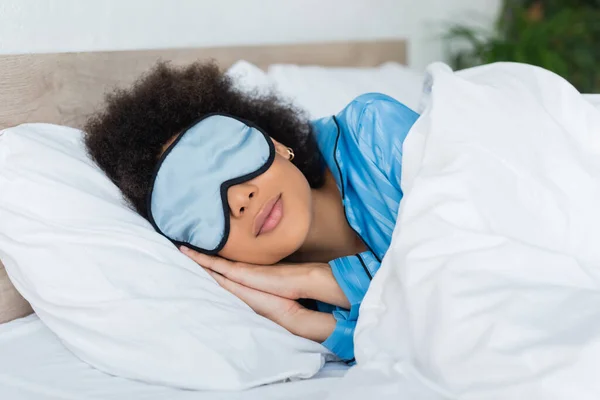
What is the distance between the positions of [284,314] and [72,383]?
0.34m

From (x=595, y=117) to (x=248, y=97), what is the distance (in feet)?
2.03

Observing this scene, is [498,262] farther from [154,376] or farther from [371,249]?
[154,376]

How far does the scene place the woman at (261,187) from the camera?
106 centimetres

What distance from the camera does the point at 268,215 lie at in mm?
1110

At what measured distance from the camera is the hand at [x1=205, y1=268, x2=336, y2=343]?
1121 mm

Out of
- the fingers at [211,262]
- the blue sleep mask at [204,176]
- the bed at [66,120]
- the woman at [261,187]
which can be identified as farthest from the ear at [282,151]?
the bed at [66,120]

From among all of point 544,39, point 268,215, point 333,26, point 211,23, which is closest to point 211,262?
point 268,215

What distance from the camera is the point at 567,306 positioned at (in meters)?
0.81

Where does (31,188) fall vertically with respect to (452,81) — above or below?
below

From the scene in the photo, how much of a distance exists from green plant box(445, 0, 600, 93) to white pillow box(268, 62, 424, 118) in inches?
26.3

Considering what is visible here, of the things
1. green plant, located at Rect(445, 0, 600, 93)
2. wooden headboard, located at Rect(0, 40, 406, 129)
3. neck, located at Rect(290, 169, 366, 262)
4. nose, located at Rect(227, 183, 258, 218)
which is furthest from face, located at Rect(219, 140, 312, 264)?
green plant, located at Rect(445, 0, 600, 93)

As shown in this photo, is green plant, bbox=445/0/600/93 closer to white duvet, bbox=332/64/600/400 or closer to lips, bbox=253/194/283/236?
white duvet, bbox=332/64/600/400

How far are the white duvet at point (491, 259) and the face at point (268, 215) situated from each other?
0.58 ft

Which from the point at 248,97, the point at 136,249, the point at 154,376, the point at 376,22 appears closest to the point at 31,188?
the point at 136,249
